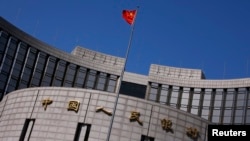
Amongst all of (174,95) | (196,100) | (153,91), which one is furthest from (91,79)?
(196,100)

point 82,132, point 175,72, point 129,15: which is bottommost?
point 82,132

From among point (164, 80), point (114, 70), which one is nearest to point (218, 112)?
point (164, 80)

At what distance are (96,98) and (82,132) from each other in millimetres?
3896

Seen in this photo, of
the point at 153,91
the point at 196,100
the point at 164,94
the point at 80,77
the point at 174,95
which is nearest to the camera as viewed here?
the point at 196,100

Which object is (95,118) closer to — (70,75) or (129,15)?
(129,15)

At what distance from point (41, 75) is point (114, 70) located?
44.1 ft

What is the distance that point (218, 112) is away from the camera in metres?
73.4

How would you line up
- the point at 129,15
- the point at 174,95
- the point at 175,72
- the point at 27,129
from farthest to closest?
the point at 175,72, the point at 174,95, the point at 27,129, the point at 129,15

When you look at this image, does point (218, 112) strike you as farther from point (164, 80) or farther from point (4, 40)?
point (4, 40)

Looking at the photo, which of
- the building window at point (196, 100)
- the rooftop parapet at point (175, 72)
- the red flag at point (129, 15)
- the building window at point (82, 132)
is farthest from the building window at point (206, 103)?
the red flag at point (129, 15)

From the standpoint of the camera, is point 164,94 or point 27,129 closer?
point 27,129

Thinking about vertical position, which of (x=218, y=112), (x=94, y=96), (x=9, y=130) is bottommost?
(x=9, y=130)

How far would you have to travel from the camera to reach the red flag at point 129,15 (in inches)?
1655

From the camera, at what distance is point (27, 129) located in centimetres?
4672
